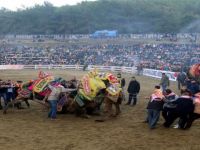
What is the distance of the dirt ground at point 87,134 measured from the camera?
1039 centimetres

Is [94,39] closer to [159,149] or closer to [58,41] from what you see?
[58,41]

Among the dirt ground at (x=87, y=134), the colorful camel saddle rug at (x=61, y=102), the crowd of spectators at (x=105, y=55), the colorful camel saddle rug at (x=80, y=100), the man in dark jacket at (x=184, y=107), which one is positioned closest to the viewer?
the dirt ground at (x=87, y=134)

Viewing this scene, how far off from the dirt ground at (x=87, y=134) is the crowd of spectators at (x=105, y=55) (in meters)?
30.6

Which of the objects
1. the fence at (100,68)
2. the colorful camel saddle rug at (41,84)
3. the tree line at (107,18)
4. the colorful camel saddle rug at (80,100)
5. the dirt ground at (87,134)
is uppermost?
the tree line at (107,18)

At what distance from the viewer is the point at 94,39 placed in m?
65.4

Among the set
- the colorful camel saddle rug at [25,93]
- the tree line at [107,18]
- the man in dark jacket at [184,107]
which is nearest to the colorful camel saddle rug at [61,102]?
the colorful camel saddle rug at [25,93]

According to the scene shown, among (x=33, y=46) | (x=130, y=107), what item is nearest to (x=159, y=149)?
(x=130, y=107)

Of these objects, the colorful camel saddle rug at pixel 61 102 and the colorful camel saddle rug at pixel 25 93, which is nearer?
the colorful camel saddle rug at pixel 61 102

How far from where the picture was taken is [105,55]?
52906 millimetres

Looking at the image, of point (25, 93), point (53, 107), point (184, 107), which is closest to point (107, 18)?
point (25, 93)

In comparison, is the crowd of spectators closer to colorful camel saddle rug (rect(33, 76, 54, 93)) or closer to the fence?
the fence

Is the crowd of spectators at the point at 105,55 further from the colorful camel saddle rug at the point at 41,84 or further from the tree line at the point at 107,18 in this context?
the colorful camel saddle rug at the point at 41,84

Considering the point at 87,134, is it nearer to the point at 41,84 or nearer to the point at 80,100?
the point at 80,100

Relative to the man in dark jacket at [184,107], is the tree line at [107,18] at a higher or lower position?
higher
